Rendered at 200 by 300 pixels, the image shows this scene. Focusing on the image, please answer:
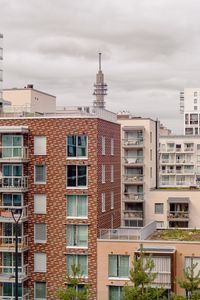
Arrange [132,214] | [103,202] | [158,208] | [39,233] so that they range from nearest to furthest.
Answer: [39,233]
[103,202]
[132,214]
[158,208]

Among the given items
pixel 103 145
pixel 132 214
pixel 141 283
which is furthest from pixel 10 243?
pixel 132 214

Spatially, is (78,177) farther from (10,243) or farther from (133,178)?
(133,178)

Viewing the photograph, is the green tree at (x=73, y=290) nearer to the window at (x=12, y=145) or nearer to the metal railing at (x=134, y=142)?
the window at (x=12, y=145)

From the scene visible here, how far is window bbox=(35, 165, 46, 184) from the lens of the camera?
1900 inches

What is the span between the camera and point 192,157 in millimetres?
122812

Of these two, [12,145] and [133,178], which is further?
[133,178]

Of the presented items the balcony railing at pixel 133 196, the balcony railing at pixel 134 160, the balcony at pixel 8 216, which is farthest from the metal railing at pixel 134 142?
the balcony at pixel 8 216

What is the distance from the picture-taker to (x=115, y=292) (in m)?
46.2

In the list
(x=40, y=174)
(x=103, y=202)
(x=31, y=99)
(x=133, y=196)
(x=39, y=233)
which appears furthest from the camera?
(x=133, y=196)

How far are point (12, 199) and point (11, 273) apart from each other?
596 cm

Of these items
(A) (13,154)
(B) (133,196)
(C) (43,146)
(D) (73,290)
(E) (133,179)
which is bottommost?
(D) (73,290)

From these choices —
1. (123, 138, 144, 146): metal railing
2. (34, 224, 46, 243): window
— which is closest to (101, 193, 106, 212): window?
(34, 224, 46, 243): window

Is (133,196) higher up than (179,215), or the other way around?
(133,196)

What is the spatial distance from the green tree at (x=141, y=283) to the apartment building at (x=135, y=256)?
175 cm
